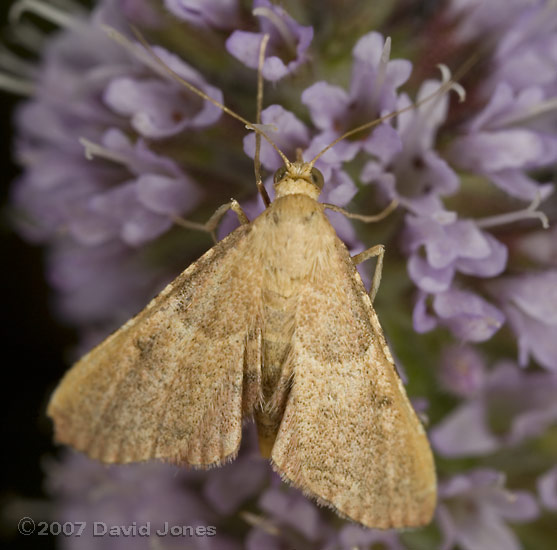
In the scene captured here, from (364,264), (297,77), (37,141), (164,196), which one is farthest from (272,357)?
(37,141)

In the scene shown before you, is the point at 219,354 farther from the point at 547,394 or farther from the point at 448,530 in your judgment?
the point at 547,394

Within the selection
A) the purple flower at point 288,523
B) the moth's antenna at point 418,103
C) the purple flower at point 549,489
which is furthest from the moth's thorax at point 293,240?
the purple flower at point 549,489

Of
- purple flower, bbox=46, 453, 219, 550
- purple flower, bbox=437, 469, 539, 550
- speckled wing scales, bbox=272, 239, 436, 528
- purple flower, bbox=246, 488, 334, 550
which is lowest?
purple flower, bbox=46, 453, 219, 550

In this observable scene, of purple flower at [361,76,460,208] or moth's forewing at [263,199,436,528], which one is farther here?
purple flower at [361,76,460,208]

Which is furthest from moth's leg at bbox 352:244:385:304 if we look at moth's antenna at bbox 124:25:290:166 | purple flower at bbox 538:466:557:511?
purple flower at bbox 538:466:557:511

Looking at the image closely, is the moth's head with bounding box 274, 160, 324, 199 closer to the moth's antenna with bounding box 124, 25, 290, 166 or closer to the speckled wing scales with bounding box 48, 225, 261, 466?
the moth's antenna with bounding box 124, 25, 290, 166

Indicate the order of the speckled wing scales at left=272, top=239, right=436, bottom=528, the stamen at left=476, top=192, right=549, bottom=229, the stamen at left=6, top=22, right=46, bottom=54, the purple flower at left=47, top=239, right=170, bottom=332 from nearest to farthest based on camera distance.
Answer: the speckled wing scales at left=272, top=239, right=436, bottom=528 → the stamen at left=476, top=192, right=549, bottom=229 → the purple flower at left=47, top=239, right=170, bottom=332 → the stamen at left=6, top=22, right=46, bottom=54

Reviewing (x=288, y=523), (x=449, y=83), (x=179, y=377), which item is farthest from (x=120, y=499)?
(x=449, y=83)

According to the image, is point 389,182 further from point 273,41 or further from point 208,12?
point 208,12
